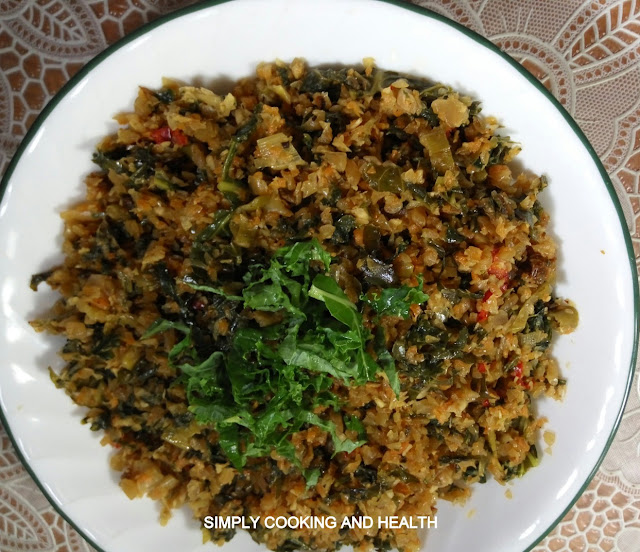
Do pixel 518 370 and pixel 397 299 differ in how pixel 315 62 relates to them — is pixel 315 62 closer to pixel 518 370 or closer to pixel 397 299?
pixel 397 299

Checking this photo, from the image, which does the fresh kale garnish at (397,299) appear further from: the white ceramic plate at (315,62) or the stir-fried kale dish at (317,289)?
the white ceramic plate at (315,62)

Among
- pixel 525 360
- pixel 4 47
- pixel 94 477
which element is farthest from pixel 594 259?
pixel 4 47

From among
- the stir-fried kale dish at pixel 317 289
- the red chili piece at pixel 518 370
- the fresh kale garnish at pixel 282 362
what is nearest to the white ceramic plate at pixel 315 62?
the stir-fried kale dish at pixel 317 289

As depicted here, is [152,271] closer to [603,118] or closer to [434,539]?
[434,539]

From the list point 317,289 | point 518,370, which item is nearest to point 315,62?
point 317,289

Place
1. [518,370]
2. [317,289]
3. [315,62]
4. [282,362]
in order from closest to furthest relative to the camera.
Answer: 1. [317,289]
2. [282,362]
3. [315,62]
4. [518,370]

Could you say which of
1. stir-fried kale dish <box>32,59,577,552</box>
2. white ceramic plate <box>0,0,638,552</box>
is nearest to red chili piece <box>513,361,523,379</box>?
stir-fried kale dish <box>32,59,577,552</box>

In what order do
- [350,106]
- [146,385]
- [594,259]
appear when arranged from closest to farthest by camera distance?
1. [350,106]
2. [594,259]
3. [146,385]
